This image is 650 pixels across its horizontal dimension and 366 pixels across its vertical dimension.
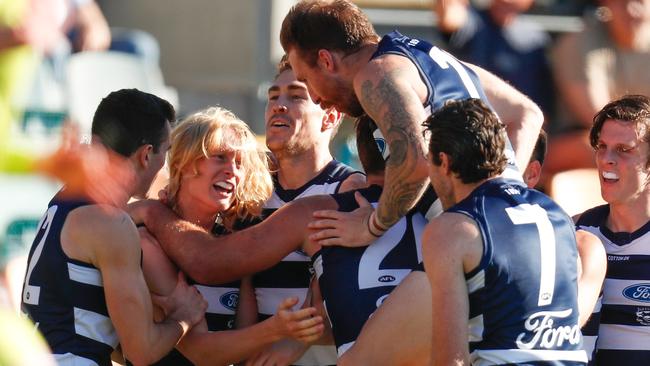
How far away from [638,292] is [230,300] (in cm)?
153

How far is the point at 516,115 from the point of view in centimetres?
481

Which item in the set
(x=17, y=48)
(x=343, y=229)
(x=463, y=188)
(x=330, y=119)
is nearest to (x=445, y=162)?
(x=463, y=188)

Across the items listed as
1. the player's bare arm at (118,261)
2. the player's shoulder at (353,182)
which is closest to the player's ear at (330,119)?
the player's shoulder at (353,182)

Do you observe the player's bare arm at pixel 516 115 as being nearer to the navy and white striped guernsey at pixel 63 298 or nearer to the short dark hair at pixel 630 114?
the short dark hair at pixel 630 114

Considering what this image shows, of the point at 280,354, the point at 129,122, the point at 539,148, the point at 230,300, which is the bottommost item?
Answer: the point at 280,354

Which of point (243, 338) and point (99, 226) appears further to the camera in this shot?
point (243, 338)

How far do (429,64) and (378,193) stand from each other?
49 centimetres

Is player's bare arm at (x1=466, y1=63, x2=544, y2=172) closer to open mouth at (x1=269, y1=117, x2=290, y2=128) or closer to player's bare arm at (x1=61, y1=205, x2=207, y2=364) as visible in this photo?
open mouth at (x1=269, y1=117, x2=290, y2=128)

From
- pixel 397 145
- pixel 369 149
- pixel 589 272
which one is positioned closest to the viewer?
pixel 397 145

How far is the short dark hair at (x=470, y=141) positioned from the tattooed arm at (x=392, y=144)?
0.35 m

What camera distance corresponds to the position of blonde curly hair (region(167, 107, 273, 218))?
4.75m

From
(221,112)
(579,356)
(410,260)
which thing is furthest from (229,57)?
(579,356)

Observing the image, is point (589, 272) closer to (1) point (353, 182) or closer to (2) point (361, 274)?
(2) point (361, 274)

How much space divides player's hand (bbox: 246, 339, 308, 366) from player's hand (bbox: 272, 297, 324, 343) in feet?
0.47
